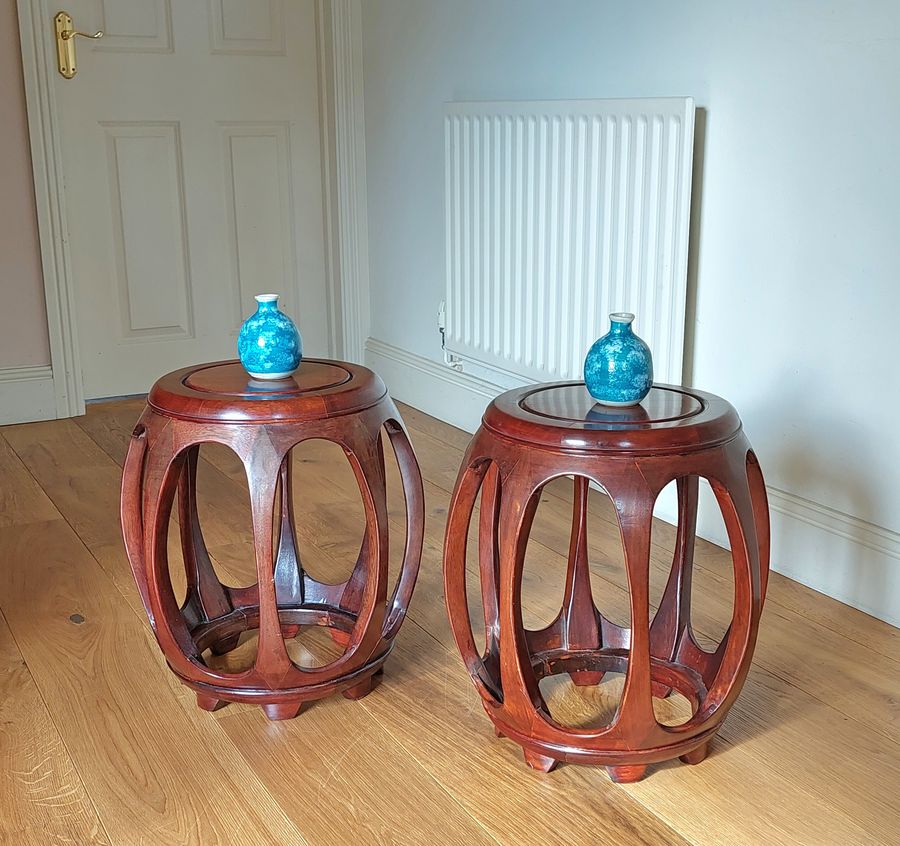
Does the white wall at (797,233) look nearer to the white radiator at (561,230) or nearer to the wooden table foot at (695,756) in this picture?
the white radiator at (561,230)

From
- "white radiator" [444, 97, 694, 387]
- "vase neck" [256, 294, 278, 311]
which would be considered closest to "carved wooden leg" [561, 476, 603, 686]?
"vase neck" [256, 294, 278, 311]

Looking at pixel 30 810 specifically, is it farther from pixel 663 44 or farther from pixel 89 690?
pixel 663 44

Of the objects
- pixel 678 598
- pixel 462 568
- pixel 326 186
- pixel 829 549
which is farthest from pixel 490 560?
pixel 326 186

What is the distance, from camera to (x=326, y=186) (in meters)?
3.43

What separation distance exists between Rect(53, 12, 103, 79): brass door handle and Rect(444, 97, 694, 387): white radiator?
1104 mm

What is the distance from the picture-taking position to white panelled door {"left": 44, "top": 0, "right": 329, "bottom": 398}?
3105 mm

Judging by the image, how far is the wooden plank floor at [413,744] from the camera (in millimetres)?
1282

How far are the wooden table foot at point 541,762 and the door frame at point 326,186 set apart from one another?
2204 millimetres

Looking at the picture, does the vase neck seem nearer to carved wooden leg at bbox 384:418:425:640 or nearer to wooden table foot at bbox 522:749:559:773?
carved wooden leg at bbox 384:418:425:640

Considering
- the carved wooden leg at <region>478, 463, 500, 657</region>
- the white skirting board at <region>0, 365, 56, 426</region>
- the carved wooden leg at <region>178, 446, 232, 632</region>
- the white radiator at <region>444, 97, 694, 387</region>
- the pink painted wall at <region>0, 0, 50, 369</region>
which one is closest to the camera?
the carved wooden leg at <region>478, 463, 500, 657</region>

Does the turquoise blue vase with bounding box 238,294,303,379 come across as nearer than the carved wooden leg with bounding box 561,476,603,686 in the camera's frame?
Yes

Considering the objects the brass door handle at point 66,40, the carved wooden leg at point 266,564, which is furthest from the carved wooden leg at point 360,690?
the brass door handle at point 66,40

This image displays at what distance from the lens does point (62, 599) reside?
1926 millimetres

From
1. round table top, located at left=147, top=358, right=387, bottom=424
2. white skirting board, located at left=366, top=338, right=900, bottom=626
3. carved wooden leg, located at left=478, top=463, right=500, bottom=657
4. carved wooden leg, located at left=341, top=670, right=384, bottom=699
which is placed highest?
round table top, located at left=147, top=358, right=387, bottom=424
